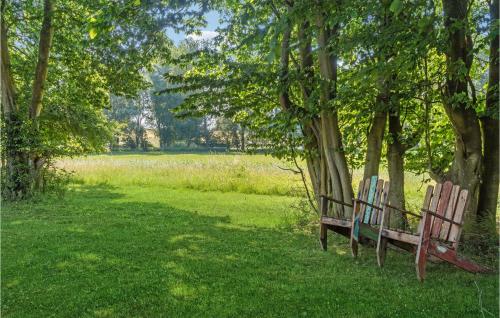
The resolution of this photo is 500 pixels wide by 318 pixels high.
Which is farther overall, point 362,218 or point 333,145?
point 333,145

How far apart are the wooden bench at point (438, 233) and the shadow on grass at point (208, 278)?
0.25 metres

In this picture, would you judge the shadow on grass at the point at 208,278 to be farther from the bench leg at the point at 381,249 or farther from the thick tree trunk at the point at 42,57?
the thick tree trunk at the point at 42,57

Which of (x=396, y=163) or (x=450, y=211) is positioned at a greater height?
(x=396, y=163)

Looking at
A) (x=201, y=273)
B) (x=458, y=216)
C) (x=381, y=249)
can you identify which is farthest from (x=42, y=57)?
(x=458, y=216)

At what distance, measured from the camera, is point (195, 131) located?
64750 millimetres

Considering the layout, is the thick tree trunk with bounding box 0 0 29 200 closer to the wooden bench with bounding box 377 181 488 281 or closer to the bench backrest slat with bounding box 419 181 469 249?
the wooden bench with bounding box 377 181 488 281

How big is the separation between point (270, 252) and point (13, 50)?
41.0 ft

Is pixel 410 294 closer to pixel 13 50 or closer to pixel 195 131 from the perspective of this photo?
Answer: pixel 13 50

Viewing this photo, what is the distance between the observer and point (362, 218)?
20.7 ft

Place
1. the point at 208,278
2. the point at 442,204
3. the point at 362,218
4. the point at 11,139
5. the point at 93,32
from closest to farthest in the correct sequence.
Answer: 1. the point at 93,32
2. the point at 208,278
3. the point at 442,204
4. the point at 362,218
5. the point at 11,139

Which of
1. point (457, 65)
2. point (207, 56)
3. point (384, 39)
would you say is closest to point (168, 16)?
point (207, 56)

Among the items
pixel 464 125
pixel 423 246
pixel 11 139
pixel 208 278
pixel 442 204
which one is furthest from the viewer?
pixel 11 139

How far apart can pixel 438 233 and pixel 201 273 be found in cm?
296

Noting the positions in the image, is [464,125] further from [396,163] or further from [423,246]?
[423,246]
